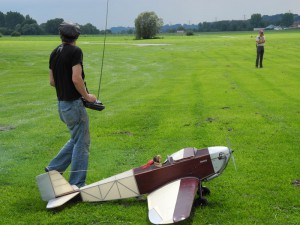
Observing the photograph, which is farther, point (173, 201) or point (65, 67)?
point (65, 67)

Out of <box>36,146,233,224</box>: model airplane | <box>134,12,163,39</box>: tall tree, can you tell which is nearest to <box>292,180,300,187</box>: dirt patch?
<box>36,146,233,224</box>: model airplane

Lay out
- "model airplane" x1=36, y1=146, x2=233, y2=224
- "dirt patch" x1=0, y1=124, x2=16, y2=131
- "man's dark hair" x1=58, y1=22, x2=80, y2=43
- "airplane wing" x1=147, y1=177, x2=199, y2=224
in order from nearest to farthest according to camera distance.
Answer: "airplane wing" x1=147, y1=177, x2=199, y2=224 → "man's dark hair" x1=58, y1=22, x2=80, y2=43 → "model airplane" x1=36, y1=146, x2=233, y2=224 → "dirt patch" x1=0, y1=124, x2=16, y2=131

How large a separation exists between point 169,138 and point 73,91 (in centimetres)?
446

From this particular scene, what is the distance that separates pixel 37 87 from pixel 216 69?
41.9 ft

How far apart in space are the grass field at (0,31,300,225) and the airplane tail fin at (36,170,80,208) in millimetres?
185

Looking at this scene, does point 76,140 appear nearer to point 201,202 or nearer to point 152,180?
point 152,180

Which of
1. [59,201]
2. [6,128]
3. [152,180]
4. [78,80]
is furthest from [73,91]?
[6,128]

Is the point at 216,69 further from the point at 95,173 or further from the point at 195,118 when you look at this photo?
the point at 95,173

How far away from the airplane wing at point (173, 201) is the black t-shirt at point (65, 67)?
2.11 meters

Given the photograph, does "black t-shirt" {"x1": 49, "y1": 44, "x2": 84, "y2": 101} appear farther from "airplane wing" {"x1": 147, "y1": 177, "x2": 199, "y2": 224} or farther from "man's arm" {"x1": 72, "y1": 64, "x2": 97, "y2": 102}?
"airplane wing" {"x1": 147, "y1": 177, "x2": 199, "y2": 224}

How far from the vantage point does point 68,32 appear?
20.7ft

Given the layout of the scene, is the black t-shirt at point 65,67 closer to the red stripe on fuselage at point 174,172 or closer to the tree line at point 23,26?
the red stripe on fuselage at point 174,172

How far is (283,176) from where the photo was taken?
755 cm

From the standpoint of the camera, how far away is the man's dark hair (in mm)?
6316
